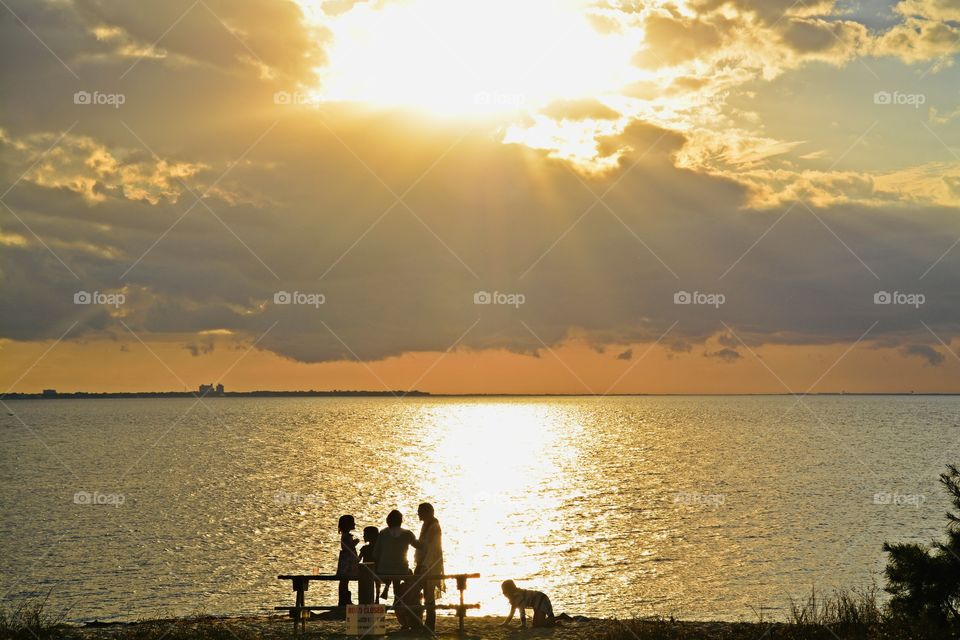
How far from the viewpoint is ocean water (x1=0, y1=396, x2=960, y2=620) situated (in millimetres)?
37812

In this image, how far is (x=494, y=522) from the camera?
6031 cm

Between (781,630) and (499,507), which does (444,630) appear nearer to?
(781,630)

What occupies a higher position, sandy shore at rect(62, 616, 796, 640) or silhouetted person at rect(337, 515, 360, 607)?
silhouetted person at rect(337, 515, 360, 607)

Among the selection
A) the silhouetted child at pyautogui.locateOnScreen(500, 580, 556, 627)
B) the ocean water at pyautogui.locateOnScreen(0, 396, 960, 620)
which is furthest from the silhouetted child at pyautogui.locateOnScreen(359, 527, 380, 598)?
the ocean water at pyautogui.locateOnScreen(0, 396, 960, 620)

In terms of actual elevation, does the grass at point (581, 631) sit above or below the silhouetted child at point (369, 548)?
below

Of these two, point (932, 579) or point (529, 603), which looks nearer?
point (932, 579)

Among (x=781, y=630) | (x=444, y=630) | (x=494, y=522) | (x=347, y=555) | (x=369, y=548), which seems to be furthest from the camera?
(x=494, y=522)

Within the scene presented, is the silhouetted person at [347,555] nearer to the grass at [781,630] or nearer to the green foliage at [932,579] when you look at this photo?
the grass at [781,630]

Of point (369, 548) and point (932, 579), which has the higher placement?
point (369, 548)

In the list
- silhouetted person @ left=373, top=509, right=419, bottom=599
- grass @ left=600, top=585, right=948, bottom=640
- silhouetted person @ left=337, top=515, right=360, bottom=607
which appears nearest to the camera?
grass @ left=600, top=585, right=948, bottom=640

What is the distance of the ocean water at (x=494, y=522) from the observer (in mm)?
37812

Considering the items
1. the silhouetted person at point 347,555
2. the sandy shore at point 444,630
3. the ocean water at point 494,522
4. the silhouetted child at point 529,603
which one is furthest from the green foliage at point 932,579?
the ocean water at point 494,522

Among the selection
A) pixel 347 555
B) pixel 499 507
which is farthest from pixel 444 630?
pixel 499 507

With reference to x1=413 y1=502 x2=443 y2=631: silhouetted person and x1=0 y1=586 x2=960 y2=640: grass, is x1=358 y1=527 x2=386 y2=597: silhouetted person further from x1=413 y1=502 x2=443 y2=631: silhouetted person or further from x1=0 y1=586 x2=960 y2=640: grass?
x1=0 y1=586 x2=960 y2=640: grass
